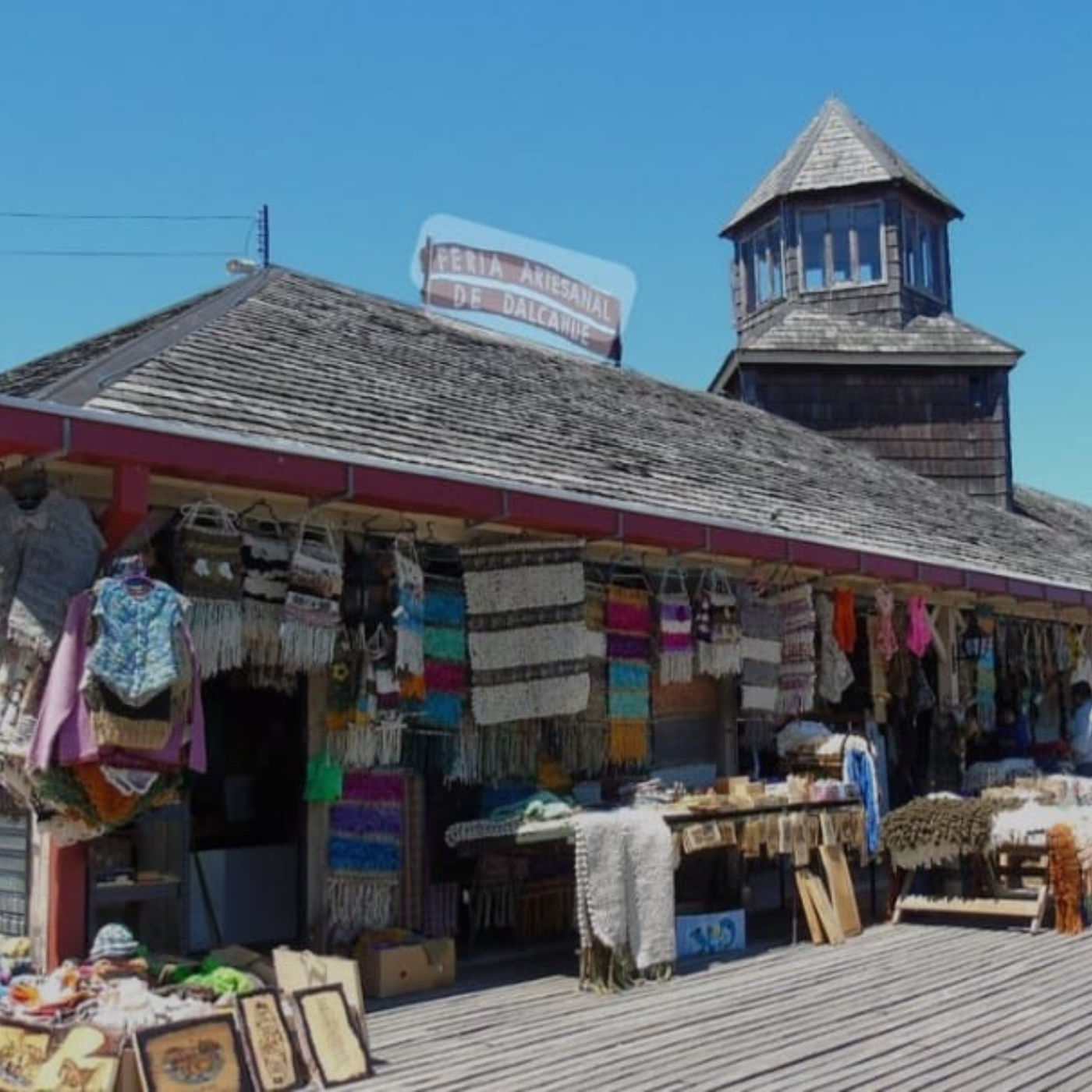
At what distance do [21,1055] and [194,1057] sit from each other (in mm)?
669

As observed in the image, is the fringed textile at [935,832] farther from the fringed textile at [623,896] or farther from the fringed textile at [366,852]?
the fringed textile at [366,852]

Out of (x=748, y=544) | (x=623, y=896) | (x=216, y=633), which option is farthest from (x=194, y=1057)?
(x=748, y=544)

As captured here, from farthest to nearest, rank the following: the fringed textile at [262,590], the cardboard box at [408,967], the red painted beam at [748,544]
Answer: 1. the red painted beam at [748,544]
2. the cardboard box at [408,967]
3. the fringed textile at [262,590]

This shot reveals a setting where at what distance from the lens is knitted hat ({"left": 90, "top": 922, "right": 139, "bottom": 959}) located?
19.8 ft

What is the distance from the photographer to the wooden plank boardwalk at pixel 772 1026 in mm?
5848

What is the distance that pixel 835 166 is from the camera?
20.5 m

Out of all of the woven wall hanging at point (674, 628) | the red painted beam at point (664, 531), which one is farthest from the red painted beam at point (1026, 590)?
the red painted beam at point (664, 531)

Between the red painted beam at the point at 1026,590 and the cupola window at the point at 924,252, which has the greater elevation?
the cupola window at the point at 924,252

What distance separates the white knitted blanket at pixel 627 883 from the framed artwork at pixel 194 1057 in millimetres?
2485

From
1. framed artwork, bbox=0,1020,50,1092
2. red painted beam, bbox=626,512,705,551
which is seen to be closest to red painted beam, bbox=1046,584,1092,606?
red painted beam, bbox=626,512,705,551

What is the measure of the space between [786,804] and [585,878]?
208cm

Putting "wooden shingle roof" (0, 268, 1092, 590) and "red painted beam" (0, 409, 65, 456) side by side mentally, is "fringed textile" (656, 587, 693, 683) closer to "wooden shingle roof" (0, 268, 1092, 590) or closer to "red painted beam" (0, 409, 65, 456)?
"wooden shingle roof" (0, 268, 1092, 590)

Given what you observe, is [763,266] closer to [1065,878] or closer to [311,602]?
[1065,878]

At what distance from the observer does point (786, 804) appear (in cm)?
918
